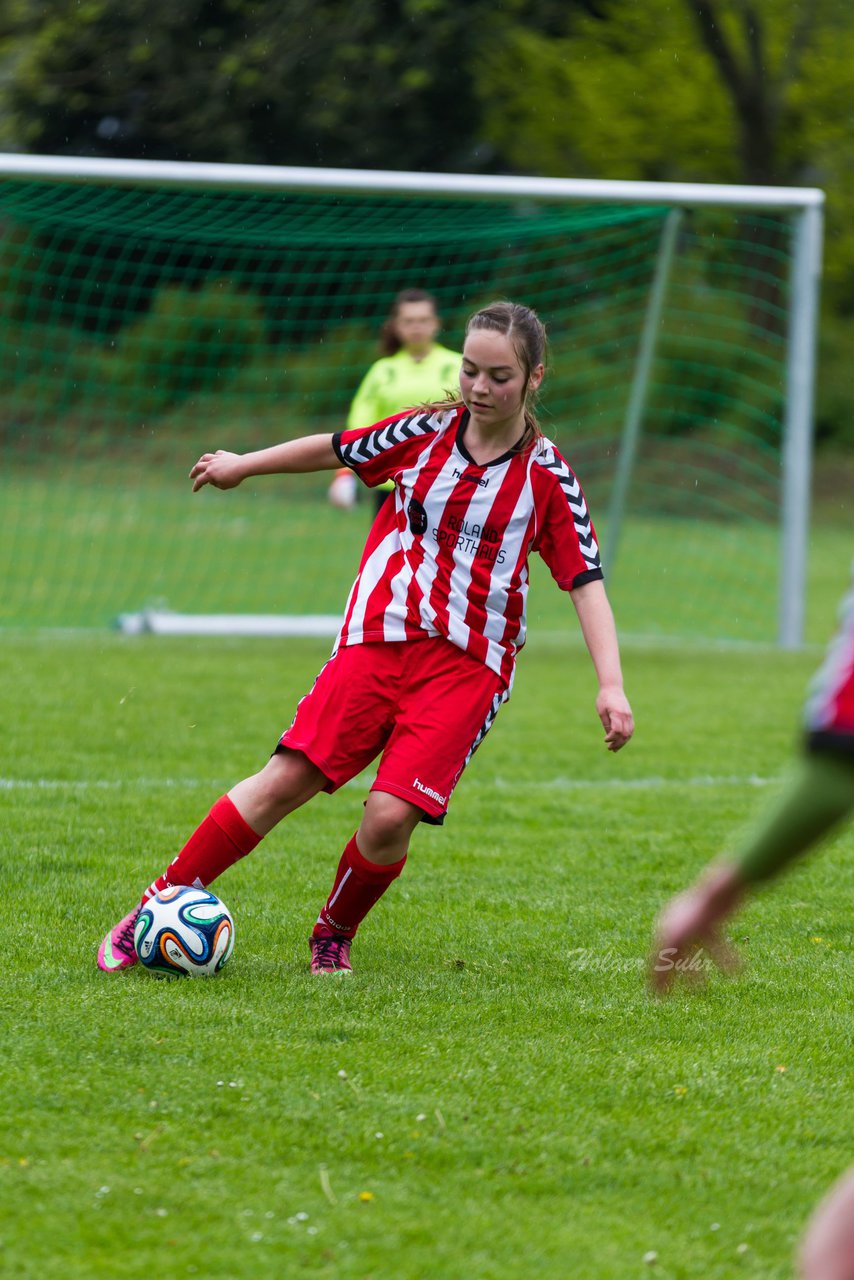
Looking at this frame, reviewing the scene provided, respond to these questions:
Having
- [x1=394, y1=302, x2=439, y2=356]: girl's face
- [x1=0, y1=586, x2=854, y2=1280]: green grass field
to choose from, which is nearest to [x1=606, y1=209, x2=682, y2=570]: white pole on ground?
[x1=394, y1=302, x2=439, y2=356]: girl's face

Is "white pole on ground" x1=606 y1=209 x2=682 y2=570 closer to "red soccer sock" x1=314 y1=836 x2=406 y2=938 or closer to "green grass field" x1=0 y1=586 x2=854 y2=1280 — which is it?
"green grass field" x1=0 y1=586 x2=854 y2=1280

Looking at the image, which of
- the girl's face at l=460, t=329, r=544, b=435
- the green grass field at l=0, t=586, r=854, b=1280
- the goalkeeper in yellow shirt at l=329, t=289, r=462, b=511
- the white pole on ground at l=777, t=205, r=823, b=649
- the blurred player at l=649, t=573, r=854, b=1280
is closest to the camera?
the blurred player at l=649, t=573, r=854, b=1280

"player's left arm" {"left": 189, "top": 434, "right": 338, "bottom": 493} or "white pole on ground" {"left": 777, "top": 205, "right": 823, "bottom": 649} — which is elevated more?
"player's left arm" {"left": 189, "top": 434, "right": 338, "bottom": 493}

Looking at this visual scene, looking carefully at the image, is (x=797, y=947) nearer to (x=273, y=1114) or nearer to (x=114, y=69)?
(x=273, y=1114)

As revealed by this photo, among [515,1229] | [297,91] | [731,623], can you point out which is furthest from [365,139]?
[515,1229]

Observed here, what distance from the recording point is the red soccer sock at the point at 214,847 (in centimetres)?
402

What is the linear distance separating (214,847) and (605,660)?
1.06 metres

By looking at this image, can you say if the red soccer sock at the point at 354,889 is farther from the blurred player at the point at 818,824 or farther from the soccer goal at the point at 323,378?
the soccer goal at the point at 323,378

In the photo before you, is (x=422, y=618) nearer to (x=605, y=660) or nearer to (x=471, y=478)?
(x=471, y=478)

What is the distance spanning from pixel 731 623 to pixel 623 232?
3.04 meters

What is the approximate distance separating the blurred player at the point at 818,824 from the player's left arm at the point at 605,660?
1.47m

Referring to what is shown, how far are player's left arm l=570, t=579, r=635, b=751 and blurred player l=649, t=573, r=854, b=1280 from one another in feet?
4.83

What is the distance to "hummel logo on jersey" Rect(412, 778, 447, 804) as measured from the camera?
12.7ft

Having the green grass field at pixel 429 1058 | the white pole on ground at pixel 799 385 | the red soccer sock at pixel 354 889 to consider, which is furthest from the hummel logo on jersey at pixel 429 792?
the white pole on ground at pixel 799 385
